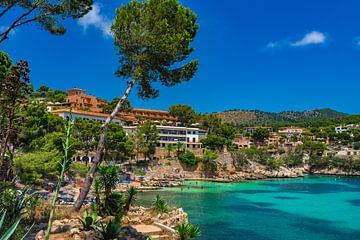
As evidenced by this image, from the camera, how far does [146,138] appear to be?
56.3 metres

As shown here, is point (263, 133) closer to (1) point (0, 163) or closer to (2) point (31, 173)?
(2) point (31, 173)

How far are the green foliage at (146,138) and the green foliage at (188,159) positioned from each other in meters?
5.42

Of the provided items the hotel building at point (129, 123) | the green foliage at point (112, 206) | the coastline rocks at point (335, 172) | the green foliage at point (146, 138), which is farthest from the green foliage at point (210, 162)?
the green foliage at point (112, 206)

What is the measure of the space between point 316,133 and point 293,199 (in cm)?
7395

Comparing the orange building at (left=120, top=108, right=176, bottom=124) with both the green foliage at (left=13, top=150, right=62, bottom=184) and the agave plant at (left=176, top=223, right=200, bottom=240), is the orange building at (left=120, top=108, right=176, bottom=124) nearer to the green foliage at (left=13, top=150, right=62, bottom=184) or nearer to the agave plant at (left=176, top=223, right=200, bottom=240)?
the green foliage at (left=13, top=150, right=62, bottom=184)

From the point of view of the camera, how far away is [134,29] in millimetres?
14297

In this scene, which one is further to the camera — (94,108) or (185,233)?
(94,108)

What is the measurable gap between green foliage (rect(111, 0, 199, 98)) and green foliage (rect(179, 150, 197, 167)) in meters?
42.3

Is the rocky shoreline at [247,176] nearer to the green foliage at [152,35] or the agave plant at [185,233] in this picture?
the green foliage at [152,35]

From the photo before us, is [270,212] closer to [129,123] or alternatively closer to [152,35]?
[152,35]

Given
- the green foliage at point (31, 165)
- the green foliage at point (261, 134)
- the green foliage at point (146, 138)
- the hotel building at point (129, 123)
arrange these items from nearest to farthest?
the green foliage at point (31, 165) → the green foliage at point (146, 138) → the hotel building at point (129, 123) → the green foliage at point (261, 134)

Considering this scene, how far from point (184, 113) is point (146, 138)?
23.3 m

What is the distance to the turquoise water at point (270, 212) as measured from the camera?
21266 mm

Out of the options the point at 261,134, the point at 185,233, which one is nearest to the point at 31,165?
the point at 185,233
